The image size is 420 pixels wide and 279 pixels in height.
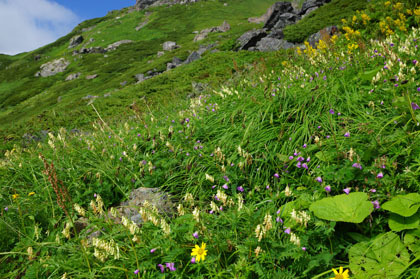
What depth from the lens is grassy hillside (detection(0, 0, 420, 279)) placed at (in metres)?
2.19

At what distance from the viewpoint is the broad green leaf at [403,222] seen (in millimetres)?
2076

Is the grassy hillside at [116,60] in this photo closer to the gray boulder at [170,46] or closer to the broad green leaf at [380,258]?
the gray boulder at [170,46]

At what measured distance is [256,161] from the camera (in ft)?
11.9

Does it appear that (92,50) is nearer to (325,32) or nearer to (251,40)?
(251,40)

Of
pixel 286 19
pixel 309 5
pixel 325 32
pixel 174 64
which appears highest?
pixel 309 5

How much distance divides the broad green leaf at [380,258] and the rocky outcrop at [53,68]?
276ft

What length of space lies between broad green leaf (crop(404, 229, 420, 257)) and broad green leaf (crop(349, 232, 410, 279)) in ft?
0.15

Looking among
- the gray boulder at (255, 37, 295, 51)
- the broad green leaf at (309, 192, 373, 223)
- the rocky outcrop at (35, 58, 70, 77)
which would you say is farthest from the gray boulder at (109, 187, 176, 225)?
the rocky outcrop at (35, 58, 70, 77)

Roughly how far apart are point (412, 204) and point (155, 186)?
10.8ft

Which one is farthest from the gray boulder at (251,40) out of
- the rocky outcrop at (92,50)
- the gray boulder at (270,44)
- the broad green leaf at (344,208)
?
the rocky outcrop at (92,50)

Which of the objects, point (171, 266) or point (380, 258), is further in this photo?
point (171, 266)

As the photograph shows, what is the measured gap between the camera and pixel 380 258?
2.02 meters

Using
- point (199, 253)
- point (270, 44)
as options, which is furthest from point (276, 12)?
point (199, 253)

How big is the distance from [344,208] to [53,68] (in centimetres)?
8867
